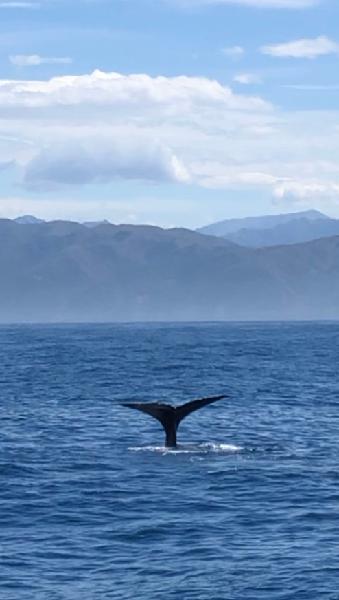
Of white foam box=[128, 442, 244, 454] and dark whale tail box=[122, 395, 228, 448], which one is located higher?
dark whale tail box=[122, 395, 228, 448]

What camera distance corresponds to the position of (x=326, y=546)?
28.3m

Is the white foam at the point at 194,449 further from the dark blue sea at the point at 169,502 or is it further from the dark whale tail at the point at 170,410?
the dark whale tail at the point at 170,410

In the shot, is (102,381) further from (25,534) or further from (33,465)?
(25,534)

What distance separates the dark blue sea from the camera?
25641 mm

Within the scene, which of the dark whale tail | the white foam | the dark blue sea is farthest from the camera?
the white foam

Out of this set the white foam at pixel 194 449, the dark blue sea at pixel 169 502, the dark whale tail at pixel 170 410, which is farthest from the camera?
the white foam at pixel 194 449

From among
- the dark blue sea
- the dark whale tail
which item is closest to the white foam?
the dark blue sea

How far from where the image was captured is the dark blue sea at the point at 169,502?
2564cm

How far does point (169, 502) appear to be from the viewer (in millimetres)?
32969

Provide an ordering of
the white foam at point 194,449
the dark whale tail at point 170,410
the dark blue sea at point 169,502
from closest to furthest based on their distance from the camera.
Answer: the dark blue sea at point 169,502 → the dark whale tail at point 170,410 → the white foam at point 194,449

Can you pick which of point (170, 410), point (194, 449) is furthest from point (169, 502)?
point (194, 449)

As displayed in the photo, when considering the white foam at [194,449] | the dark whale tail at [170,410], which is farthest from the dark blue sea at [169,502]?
the dark whale tail at [170,410]

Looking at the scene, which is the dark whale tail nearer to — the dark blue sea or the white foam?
the white foam

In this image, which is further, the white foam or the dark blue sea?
the white foam
